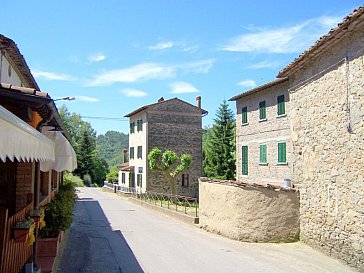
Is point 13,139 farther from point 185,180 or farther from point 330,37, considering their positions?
point 185,180

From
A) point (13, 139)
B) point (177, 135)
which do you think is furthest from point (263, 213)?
point (177, 135)

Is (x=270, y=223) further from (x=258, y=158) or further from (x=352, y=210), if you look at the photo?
(x=258, y=158)

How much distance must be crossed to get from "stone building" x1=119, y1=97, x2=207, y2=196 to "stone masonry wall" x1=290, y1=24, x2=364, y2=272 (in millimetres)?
23058

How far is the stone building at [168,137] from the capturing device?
1422 inches

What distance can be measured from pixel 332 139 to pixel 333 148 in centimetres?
28

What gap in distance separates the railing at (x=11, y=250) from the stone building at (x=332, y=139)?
8.25m

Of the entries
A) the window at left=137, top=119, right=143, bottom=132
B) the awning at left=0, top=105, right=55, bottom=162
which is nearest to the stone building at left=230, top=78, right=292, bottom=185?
the window at left=137, top=119, right=143, bottom=132

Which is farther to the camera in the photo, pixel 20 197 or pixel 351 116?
pixel 351 116

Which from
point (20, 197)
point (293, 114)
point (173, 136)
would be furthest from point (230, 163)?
point (20, 197)

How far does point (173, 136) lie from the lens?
37.1 metres

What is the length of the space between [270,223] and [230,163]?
27849 mm

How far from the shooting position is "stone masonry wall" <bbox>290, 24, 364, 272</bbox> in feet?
33.2

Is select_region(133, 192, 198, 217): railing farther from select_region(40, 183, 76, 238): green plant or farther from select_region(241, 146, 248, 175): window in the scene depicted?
select_region(40, 183, 76, 238): green plant

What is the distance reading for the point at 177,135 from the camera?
37.3 metres
